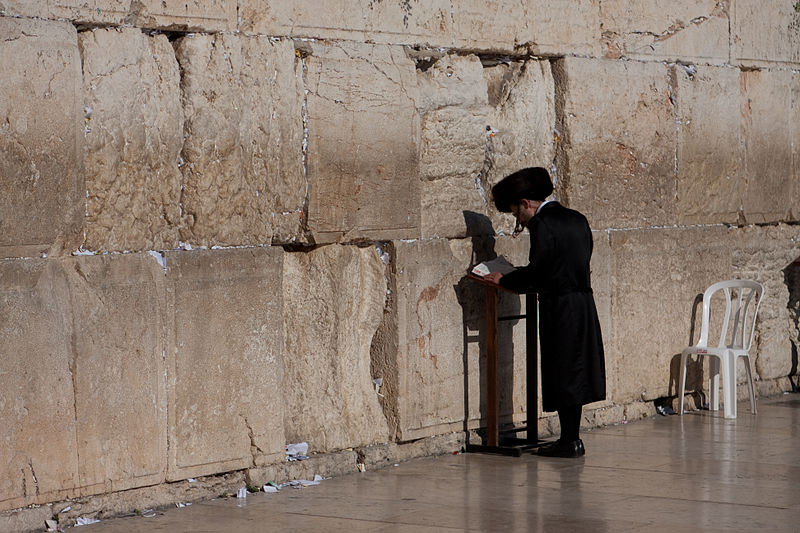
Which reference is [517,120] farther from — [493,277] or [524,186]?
[493,277]

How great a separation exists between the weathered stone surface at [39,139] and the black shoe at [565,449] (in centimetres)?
290

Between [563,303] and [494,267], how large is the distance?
0.42 meters

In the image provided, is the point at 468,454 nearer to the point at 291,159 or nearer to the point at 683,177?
the point at 291,159

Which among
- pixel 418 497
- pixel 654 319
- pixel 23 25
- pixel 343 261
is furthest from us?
pixel 654 319

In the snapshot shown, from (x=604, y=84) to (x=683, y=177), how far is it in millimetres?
994

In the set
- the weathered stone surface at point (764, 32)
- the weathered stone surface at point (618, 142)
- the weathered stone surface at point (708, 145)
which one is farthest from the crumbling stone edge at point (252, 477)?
the weathered stone surface at point (764, 32)

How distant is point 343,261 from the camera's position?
7.02 meters

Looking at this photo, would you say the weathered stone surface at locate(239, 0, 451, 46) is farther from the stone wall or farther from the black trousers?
the black trousers

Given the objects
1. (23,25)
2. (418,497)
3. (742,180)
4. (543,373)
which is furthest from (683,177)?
(23,25)

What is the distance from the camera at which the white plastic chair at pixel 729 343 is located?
28.1 feet

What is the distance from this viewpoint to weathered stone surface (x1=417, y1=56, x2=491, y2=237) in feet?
24.2

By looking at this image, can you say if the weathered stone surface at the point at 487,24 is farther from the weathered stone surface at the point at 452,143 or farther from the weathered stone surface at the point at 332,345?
the weathered stone surface at the point at 332,345

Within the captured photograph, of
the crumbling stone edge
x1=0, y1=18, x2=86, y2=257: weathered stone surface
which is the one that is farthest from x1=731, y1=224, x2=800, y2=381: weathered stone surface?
x1=0, y1=18, x2=86, y2=257: weathered stone surface

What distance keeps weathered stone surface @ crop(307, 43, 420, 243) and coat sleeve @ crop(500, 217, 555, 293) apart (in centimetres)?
60
